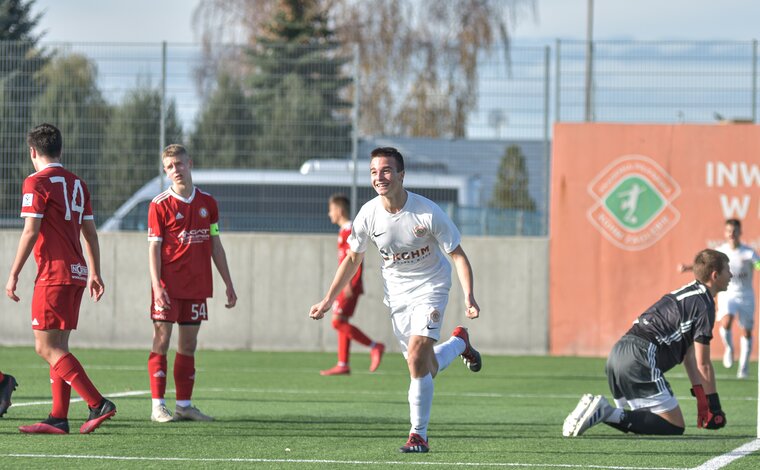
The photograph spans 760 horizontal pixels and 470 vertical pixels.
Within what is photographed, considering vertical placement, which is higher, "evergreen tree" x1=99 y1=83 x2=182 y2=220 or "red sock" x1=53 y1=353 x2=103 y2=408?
"evergreen tree" x1=99 y1=83 x2=182 y2=220

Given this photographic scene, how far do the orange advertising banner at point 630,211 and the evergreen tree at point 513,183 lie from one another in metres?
0.40

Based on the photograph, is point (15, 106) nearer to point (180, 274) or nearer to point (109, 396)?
point (109, 396)

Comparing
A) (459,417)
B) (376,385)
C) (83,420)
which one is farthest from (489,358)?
(83,420)

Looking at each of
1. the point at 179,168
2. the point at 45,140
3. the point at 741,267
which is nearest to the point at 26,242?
the point at 45,140

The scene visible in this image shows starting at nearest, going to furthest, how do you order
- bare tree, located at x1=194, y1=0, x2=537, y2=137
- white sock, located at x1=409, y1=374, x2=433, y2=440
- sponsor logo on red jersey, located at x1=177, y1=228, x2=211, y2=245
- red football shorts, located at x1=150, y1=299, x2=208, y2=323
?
white sock, located at x1=409, y1=374, x2=433, y2=440 < red football shorts, located at x1=150, y1=299, x2=208, y2=323 < sponsor logo on red jersey, located at x1=177, y1=228, x2=211, y2=245 < bare tree, located at x1=194, y1=0, x2=537, y2=137

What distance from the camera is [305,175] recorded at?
1853 centimetres

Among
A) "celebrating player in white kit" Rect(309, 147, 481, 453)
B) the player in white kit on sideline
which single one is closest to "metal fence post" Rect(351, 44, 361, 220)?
the player in white kit on sideline

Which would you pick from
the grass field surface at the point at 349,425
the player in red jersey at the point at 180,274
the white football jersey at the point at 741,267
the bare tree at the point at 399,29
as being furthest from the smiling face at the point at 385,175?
the bare tree at the point at 399,29

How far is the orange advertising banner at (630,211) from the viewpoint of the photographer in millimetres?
18391

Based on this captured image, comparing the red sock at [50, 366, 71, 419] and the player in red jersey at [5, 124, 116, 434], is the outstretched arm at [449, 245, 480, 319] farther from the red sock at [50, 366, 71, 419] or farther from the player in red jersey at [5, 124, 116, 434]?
the red sock at [50, 366, 71, 419]

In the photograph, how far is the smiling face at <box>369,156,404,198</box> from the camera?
8.01 metres

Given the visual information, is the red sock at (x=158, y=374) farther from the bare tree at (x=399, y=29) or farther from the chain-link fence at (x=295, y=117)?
the bare tree at (x=399, y=29)

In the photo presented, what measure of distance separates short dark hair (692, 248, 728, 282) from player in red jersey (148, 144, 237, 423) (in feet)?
11.4

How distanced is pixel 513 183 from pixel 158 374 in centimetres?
972
